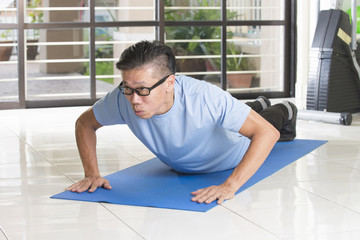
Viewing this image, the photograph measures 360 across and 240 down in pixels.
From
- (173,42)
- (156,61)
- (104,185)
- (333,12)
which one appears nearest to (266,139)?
(156,61)

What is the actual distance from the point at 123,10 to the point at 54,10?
2.22ft

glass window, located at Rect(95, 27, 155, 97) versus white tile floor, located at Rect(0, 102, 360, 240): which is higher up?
glass window, located at Rect(95, 27, 155, 97)

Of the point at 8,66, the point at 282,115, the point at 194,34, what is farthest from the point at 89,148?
the point at 194,34

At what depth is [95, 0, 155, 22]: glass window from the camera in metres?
6.42

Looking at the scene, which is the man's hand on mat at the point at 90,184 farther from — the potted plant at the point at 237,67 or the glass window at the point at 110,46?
the potted plant at the point at 237,67

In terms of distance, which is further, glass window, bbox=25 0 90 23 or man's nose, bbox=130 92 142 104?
glass window, bbox=25 0 90 23

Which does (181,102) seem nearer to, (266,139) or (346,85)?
(266,139)

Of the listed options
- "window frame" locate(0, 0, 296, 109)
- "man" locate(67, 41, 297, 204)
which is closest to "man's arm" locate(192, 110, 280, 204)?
"man" locate(67, 41, 297, 204)

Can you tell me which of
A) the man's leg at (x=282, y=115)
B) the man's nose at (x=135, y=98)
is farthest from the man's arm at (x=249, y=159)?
the man's leg at (x=282, y=115)

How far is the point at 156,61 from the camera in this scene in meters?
2.67

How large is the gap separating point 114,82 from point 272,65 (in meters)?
1.73

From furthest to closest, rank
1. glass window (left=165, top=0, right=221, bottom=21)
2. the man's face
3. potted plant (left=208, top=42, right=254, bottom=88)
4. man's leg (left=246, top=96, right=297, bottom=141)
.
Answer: potted plant (left=208, top=42, right=254, bottom=88) → glass window (left=165, top=0, right=221, bottom=21) → man's leg (left=246, top=96, right=297, bottom=141) → the man's face

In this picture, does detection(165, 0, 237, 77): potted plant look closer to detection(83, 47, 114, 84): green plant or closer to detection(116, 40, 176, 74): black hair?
detection(83, 47, 114, 84): green plant

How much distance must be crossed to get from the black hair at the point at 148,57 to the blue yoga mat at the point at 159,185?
57 centimetres
